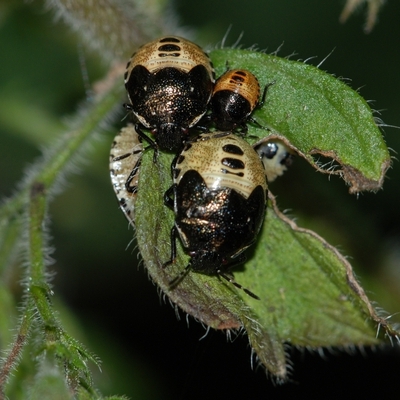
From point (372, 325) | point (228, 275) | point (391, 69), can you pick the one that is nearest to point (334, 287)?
point (372, 325)

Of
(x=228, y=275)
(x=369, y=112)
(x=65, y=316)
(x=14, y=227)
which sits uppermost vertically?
(x=369, y=112)

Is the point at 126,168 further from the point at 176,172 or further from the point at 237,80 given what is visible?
the point at 237,80

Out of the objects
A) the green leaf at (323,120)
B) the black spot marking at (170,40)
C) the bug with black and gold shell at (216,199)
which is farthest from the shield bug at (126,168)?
the green leaf at (323,120)

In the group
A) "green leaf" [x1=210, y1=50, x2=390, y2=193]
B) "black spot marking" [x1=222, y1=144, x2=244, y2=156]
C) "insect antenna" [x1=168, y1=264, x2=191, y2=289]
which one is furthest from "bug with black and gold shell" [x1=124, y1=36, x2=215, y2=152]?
"insect antenna" [x1=168, y1=264, x2=191, y2=289]

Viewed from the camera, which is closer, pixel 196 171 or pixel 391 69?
pixel 196 171

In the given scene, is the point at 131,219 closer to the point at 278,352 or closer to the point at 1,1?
the point at 278,352

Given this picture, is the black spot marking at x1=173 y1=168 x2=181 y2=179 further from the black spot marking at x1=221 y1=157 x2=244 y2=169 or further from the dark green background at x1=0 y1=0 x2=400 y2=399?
the dark green background at x1=0 y1=0 x2=400 y2=399
